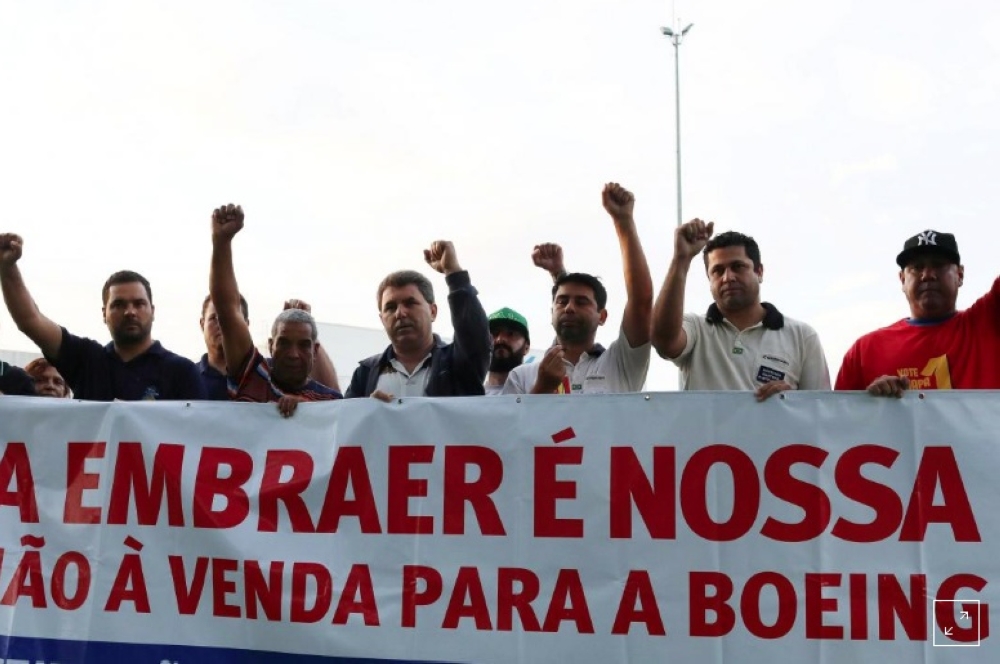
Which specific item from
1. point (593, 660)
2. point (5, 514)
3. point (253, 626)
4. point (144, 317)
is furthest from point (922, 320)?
point (5, 514)

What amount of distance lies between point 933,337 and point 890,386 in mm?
625

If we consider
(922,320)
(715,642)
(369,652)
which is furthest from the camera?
(922,320)

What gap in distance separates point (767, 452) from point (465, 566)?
1.12 m

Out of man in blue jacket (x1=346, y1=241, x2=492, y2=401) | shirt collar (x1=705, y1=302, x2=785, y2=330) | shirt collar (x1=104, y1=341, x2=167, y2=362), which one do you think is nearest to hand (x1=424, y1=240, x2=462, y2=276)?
man in blue jacket (x1=346, y1=241, x2=492, y2=401)

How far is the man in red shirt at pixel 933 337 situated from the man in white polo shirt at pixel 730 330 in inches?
7.4

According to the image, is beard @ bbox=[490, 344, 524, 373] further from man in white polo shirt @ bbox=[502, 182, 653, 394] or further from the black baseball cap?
the black baseball cap

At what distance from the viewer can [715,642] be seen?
345cm

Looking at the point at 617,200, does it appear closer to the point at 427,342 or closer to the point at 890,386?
the point at 427,342

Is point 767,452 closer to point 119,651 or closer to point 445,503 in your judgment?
point 445,503

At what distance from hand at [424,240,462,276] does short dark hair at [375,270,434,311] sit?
11 cm

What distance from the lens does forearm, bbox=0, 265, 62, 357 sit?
445 cm

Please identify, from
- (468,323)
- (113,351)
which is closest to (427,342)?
(468,323)

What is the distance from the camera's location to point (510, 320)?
225 inches

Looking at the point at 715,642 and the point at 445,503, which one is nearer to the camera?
the point at 715,642
